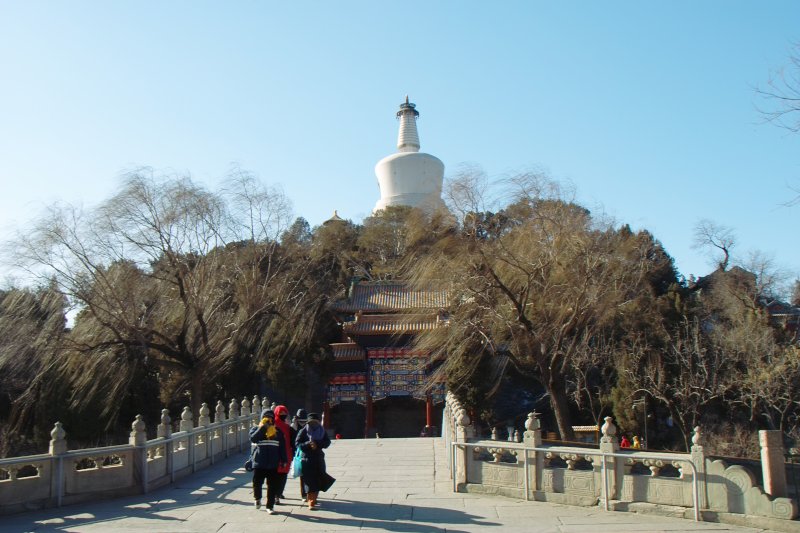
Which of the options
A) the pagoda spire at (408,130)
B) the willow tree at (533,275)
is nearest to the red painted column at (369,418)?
the willow tree at (533,275)

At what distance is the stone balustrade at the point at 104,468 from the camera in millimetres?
7527

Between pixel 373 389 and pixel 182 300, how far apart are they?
10.7 m

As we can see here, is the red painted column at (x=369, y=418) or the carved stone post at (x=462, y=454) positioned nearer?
the carved stone post at (x=462, y=454)

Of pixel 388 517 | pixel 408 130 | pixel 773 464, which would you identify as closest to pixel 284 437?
pixel 388 517

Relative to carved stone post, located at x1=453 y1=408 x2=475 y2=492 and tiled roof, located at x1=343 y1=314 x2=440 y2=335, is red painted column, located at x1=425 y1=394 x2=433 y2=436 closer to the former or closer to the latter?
tiled roof, located at x1=343 y1=314 x2=440 y2=335

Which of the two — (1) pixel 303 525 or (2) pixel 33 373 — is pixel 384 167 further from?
(1) pixel 303 525

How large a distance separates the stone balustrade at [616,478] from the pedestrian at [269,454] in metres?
2.45

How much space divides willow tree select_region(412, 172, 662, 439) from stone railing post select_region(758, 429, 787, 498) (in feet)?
23.2

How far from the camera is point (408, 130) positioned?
1764 inches

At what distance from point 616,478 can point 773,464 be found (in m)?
1.51

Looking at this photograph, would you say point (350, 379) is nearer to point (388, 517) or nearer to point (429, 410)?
point (429, 410)

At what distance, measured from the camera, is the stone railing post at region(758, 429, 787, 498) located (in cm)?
660

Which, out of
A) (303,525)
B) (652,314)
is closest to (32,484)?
(303,525)

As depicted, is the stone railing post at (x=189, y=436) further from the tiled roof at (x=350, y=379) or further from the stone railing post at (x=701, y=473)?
the tiled roof at (x=350, y=379)
